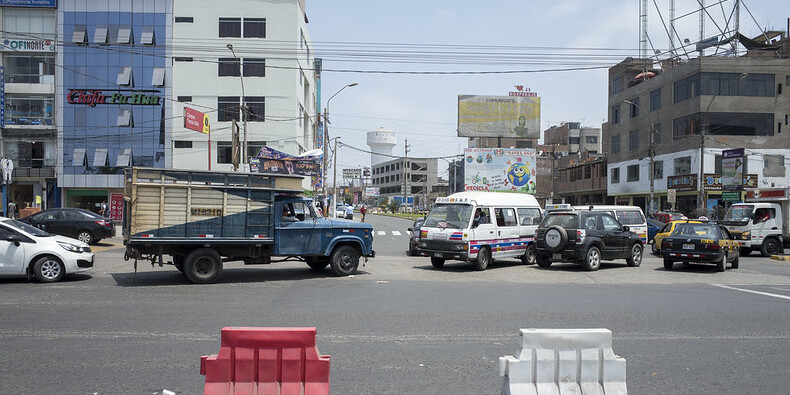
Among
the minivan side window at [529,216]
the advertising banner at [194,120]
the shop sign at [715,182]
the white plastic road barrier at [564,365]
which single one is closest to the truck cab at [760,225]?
the minivan side window at [529,216]

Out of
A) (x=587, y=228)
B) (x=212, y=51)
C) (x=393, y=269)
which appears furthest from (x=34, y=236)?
(x=212, y=51)

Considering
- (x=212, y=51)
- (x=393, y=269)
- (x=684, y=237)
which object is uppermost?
(x=212, y=51)

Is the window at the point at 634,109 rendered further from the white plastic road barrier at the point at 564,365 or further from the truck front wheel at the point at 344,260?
the white plastic road barrier at the point at 564,365

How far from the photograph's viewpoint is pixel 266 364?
169 inches

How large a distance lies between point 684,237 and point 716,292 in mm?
5179

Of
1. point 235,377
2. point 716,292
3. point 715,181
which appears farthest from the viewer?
point 715,181

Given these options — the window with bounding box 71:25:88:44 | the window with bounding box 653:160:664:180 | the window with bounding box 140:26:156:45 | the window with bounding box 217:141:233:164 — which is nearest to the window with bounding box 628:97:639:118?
the window with bounding box 653:160:664:180

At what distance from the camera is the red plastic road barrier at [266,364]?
4.24 meters

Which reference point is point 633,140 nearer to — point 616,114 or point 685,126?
point 616,114

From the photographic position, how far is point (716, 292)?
1270 centimetres

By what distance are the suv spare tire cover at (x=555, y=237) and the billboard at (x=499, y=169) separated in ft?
90.3

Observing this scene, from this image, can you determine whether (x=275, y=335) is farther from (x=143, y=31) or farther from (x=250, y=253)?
(x=143, y=31)

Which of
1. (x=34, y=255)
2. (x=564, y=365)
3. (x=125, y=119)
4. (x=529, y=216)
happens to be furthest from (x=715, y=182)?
(x=125, y=119)

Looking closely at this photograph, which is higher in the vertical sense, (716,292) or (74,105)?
(74,105)
